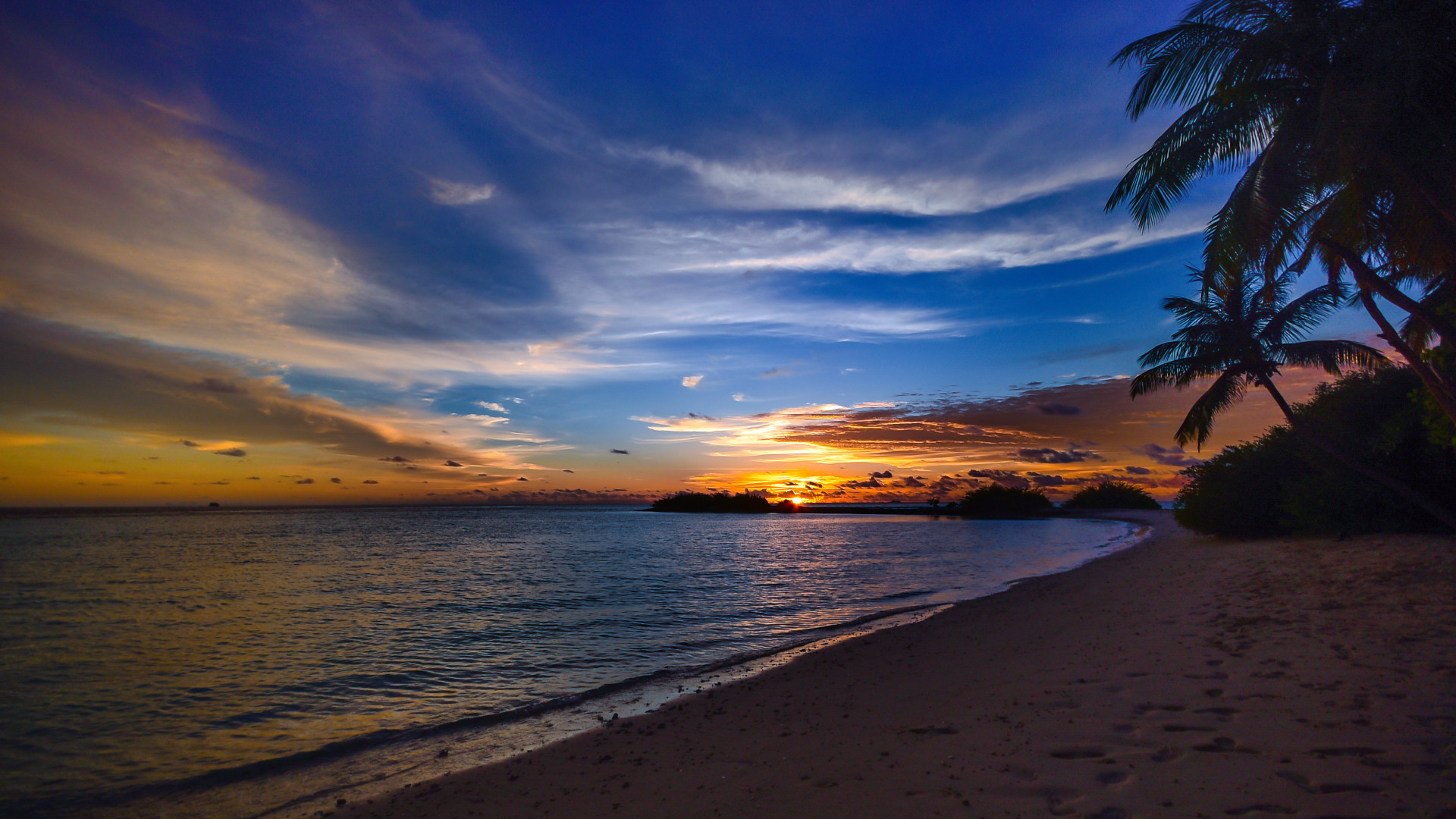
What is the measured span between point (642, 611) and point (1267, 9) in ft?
64.2

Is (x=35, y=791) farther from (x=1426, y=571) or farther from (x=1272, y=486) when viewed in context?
(x=1272, y=486)

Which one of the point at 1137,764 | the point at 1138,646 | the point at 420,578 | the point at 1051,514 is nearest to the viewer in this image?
the point at 1137,764

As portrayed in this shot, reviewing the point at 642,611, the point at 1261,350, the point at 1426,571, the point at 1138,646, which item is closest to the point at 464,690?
the point at 642,611

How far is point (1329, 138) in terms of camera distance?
352 inches

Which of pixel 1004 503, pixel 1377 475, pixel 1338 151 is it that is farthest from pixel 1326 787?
pixel 1004 503

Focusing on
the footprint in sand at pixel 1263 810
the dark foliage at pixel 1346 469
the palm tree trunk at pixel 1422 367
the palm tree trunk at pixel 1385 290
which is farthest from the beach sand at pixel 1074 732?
the dark foliage at pixel 1346 469

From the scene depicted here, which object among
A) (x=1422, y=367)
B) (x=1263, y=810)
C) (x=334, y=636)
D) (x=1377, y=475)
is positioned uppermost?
(x=1422, y=367)

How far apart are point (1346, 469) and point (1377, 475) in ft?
12.9

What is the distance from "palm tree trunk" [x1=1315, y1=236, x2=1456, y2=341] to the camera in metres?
8.95

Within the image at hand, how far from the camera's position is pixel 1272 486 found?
2616 cm

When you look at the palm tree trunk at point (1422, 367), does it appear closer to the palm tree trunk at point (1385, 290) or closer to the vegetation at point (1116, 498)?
the palm tree trunk at point (1385, 290)

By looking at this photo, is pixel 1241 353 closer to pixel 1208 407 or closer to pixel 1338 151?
pixel 1208 407

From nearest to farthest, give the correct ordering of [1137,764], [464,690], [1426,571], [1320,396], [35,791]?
[1137,764], [35,791], [464,690], [1426,571], [1320,396]

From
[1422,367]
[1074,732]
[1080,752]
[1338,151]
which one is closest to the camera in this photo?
[1080,752]
